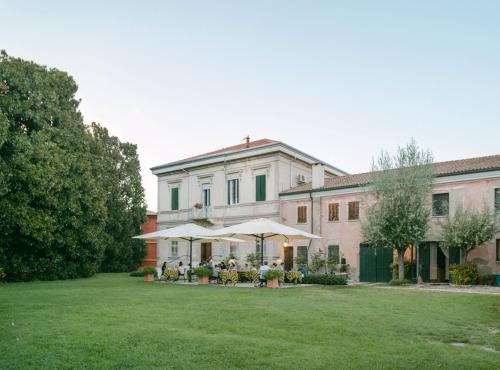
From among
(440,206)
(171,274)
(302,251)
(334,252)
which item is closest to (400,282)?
(440,206)

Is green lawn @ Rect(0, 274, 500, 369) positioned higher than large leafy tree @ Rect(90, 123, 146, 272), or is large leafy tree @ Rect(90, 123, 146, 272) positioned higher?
large leafy tree @ Rect(90, 123, 146, 272)

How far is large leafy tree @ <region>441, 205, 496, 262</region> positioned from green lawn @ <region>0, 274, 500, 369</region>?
747 centimetres

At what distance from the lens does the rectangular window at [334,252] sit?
27.4 meters

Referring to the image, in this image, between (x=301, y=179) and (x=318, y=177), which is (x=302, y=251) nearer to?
(x=318, y=177)

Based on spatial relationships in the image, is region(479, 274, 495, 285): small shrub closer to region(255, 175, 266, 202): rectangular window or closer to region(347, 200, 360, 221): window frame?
region(347, 200, 360, 221): window frame

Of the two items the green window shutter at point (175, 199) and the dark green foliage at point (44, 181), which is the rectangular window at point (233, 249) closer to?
the green window shutter at point (175, 199)

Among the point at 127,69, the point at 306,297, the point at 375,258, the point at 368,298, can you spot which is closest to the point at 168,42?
the point at 127,69

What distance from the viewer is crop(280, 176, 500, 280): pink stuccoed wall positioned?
2230cm

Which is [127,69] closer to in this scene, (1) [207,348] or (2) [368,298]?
(2) [368,298]

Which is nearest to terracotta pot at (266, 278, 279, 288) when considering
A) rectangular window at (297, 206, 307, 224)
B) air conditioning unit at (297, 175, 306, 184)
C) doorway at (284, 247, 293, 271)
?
rectangular window at (297, 206, 307, 224)

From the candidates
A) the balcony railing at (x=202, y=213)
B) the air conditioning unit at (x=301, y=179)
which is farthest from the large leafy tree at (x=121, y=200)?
the air conditioning unit at (x=301, y=179)

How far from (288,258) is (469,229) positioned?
12009mm

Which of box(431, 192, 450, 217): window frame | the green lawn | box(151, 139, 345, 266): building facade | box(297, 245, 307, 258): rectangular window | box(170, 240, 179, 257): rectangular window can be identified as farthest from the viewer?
box(170, 240, 179, 257): rectangular window

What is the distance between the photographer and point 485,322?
35.4 feet
